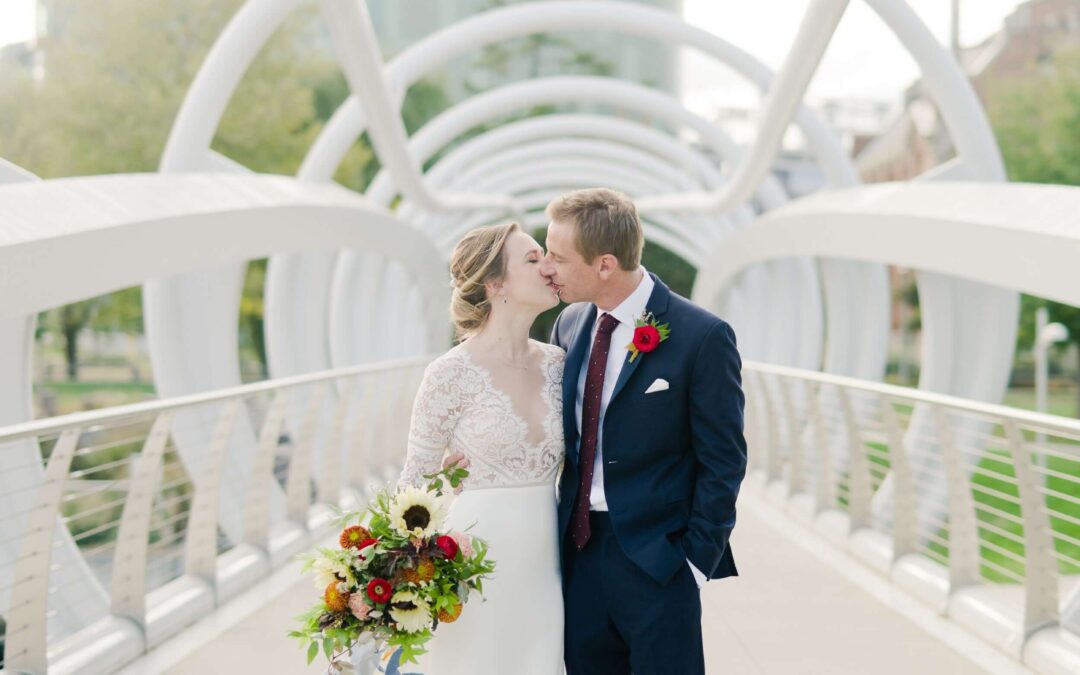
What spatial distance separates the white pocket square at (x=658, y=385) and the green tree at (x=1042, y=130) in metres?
32.6

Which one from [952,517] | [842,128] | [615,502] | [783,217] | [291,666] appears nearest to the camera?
[615,502]

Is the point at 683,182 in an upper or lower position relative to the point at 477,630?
upper

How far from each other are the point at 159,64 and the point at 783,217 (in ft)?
67.2

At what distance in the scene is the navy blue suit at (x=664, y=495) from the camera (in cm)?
333

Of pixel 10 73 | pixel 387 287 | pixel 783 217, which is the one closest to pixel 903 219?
pixel 783 217

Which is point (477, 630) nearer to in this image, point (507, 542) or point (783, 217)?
point (507, 542)

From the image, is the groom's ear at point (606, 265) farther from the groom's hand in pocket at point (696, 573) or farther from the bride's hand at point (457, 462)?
the groom's hand in pocket at point (696, 573)

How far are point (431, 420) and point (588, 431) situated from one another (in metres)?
0.44

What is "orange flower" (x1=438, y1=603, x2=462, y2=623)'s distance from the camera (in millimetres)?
3229

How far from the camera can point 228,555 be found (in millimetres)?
7465

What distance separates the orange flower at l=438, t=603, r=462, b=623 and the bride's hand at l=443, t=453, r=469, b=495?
409 mm

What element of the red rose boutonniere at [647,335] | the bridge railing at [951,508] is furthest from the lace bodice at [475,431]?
→ the bridge railing at [951,508]

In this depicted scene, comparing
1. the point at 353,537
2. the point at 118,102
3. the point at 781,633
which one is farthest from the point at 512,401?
the point at 118,102

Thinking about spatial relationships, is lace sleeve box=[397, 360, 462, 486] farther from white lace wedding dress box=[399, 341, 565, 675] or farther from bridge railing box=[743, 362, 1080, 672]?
bridge railing box=[743, 362, 1080, 672]
